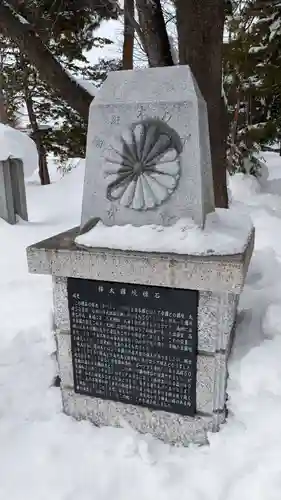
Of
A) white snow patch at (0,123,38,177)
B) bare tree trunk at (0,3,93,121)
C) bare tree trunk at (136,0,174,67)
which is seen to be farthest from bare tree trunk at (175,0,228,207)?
white snow patch at (0,123,38,177)

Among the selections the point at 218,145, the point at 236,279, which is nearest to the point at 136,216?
the point at 236,279

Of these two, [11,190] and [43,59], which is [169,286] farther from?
[11,190]

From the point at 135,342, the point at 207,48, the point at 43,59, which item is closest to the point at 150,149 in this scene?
the point at 135,342

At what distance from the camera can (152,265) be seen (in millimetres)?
1920

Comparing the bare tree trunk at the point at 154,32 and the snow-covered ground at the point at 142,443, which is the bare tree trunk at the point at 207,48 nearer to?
the bare tree trunk at the point at 154,32

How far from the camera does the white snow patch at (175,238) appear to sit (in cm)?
192

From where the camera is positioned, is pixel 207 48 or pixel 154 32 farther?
pixel 154 32

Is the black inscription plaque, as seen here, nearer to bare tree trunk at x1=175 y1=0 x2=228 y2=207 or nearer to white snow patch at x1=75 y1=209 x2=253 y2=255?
white snow patch at x1=75 y1=209 x2=253 y2=255

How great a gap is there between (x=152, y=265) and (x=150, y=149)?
56 centimetres

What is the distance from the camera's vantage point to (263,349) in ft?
6.88

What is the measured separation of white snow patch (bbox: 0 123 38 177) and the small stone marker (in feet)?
0.28

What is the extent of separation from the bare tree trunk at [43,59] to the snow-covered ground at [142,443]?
1997 mm

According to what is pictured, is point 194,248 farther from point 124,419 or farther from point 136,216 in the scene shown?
point 124,419

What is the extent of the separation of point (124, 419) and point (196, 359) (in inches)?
22.4
